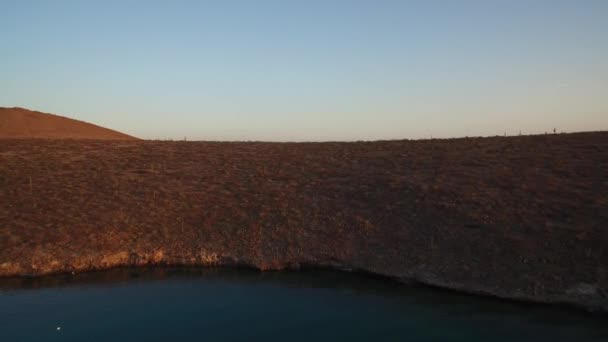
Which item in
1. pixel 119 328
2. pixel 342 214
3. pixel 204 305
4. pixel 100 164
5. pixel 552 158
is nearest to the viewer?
pixel 119 328

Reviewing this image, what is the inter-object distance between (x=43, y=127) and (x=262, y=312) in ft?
163

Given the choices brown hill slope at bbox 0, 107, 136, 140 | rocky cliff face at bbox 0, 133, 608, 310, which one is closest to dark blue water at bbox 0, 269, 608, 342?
rocky cliff face at bbox 0, 133, 608, 310

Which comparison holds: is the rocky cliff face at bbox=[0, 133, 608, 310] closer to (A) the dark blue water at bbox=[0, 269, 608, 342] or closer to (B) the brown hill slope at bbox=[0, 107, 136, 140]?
(A) the dark blue water at bbox=[0, 269, 608, 342]

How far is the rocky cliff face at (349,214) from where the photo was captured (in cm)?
1719

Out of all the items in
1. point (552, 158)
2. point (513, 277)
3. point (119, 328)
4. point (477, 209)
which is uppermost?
point (552, 158)

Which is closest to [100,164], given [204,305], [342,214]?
[342,214]

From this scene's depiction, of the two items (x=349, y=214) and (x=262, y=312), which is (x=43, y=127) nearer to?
(x=349, y=214)

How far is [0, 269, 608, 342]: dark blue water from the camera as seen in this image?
13242mm

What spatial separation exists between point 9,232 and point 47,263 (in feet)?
11.6

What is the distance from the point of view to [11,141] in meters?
38.3

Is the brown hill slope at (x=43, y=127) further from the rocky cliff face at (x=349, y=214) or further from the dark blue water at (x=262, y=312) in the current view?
the dark blue water at (x=262, y=312)

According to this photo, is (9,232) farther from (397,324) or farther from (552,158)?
(552,158)

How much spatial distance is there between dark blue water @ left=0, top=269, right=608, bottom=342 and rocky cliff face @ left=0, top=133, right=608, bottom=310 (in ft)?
3.22

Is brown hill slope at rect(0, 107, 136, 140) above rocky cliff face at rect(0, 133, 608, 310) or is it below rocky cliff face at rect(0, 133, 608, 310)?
above
